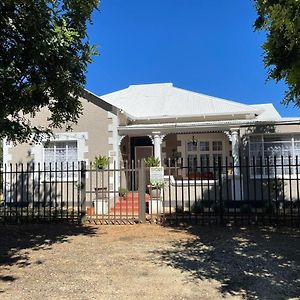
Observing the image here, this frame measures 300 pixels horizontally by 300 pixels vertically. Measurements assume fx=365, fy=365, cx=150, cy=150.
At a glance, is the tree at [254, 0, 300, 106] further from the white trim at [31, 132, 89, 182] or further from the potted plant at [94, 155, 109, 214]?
the white trim at [31, 132, 89, 182]

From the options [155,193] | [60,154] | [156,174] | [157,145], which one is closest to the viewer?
[156,174]

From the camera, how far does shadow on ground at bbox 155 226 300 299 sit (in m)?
5.24

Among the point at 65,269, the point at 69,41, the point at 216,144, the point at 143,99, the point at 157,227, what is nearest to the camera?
the point at 65,269

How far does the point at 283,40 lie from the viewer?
5191 millimetres

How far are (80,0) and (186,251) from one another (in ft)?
18.1

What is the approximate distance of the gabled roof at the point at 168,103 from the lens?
55.2ft

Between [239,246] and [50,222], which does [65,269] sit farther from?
[50,222]

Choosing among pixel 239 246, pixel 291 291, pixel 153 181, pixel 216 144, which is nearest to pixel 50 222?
pixel 153 181

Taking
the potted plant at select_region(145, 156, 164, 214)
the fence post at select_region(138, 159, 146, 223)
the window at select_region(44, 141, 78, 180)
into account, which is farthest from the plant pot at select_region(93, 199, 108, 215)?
the window at select_region(44, 141, 78, 180)

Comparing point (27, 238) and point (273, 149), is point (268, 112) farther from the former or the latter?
point (27, 238)

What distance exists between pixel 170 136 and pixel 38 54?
39.8 ft

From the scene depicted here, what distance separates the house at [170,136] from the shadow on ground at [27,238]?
3131 millimetres

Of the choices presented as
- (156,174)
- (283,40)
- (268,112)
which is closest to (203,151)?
(268,112)

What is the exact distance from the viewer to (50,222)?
11.3 metres
